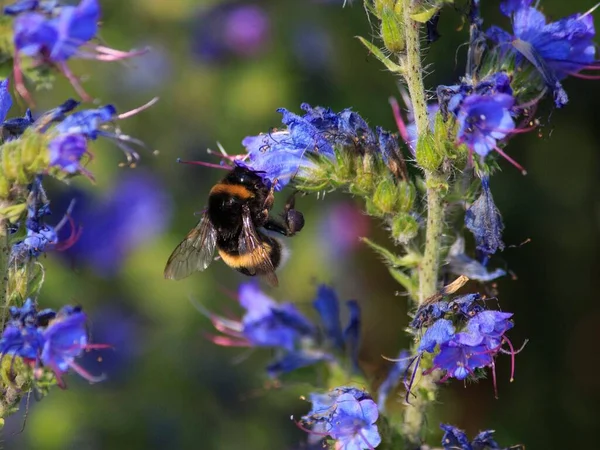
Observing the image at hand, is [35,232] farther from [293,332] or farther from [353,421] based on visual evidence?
[293,332]

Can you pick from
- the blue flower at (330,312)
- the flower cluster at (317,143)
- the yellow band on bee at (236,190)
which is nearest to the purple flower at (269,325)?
the blue flower at (330,312)

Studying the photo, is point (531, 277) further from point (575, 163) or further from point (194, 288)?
point (194, 288)

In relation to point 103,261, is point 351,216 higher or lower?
higher

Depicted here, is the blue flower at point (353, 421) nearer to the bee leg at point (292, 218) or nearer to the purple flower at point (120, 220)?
the bee leg at point (292, 218)

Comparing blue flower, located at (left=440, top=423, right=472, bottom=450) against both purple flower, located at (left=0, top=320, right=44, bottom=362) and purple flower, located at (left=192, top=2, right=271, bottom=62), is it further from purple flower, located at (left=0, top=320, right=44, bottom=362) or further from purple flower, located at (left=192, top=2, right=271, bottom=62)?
purple flower, located at (left=192, top=2, right=271, bottom=62)

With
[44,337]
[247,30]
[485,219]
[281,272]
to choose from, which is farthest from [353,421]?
[247,30]

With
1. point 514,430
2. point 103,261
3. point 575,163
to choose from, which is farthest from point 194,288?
point 575,163

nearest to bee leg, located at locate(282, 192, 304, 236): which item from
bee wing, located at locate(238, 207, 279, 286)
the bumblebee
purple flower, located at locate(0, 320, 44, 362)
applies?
the bumblebee

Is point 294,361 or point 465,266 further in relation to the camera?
point 294,361
